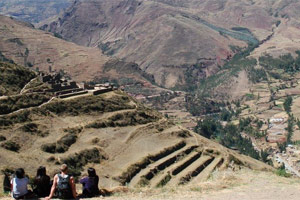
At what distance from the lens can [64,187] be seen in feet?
55.3

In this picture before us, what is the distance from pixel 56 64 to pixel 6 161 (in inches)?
5015

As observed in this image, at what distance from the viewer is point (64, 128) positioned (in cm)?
4688

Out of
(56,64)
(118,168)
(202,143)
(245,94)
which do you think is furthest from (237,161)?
(56,64)

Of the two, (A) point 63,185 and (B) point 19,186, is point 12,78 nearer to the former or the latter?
(B) point 19,186

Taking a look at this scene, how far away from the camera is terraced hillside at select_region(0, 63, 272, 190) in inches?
1596

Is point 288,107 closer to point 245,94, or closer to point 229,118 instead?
point 229,118

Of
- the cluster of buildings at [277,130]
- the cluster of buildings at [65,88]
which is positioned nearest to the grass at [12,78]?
the cluster of buildings at [65,88]

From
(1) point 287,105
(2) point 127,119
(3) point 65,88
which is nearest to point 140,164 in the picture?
(2) point 127,119

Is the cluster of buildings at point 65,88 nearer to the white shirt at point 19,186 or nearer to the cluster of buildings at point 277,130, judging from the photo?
the white shirt at point 19,186

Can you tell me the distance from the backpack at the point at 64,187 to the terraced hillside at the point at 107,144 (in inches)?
811

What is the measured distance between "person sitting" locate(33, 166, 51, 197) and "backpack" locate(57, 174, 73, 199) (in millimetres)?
795

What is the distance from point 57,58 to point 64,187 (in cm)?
15527

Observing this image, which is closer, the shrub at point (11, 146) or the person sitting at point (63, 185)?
the person sitting at point (63, 185)

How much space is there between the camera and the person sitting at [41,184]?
1733cm
